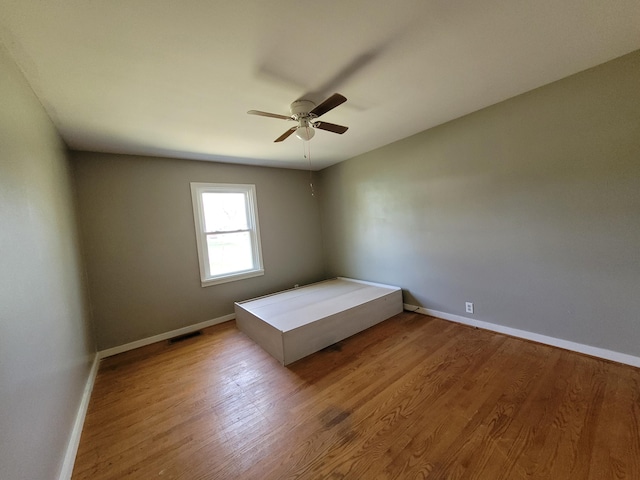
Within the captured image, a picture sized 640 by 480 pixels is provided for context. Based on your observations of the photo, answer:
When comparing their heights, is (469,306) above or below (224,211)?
below

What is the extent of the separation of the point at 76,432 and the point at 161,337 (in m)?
1.60

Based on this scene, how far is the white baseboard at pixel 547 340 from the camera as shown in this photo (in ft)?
6.56

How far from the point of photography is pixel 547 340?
7.70 feet

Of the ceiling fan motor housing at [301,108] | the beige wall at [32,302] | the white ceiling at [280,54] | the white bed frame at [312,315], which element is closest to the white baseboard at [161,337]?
the white bed frame at [312,315]

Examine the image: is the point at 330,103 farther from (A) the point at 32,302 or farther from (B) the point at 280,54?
(A) the point at 32,302

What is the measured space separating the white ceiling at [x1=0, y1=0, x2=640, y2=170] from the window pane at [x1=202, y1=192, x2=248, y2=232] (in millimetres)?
1297

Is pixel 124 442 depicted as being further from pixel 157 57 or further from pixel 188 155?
pixel 188 155

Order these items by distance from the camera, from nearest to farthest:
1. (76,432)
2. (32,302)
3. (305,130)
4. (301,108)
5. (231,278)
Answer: (32,302) < (76,432) < (301,108) < (305,130) < (231,278)

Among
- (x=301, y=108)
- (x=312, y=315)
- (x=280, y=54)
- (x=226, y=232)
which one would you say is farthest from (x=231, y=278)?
(x=280, y=54)

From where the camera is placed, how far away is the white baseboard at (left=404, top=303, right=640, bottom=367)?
200 cm

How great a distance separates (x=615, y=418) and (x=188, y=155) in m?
4.58

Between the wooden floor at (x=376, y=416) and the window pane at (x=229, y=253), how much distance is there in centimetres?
148

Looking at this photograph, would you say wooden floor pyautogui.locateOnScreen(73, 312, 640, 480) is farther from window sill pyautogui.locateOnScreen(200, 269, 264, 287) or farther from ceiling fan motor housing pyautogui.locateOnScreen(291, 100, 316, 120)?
ceiling fan motor housing pyautogui.locateOnScreen(291, 100, 316, 120)

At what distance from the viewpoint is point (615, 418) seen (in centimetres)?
151
